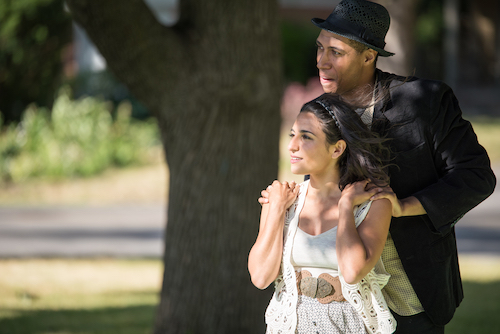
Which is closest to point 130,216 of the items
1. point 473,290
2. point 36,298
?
point 36,298

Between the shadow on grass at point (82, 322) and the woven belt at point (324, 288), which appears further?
the shadow on grass at point (82, 322)

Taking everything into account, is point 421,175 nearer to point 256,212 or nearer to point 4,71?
point 256,212

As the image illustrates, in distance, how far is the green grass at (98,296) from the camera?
18.6ft

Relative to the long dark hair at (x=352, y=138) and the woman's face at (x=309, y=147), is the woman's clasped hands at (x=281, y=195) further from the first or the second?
the long dark hair at (x=352, y=138)

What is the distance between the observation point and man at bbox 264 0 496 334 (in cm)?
234

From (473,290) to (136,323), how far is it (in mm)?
3476

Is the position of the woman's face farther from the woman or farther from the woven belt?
the woven belt

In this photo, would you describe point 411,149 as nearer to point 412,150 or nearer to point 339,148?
point 412,150

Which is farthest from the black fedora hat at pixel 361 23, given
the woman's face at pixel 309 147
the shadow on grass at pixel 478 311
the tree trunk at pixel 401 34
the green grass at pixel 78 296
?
the tree trunk at pixel 401 34

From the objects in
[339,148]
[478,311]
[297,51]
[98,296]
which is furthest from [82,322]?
[297,51]

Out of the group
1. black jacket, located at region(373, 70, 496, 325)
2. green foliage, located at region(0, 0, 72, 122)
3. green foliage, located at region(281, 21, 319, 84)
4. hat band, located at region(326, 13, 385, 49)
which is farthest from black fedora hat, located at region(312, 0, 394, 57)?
green foliage, located at region(281, 21, 319, 84)

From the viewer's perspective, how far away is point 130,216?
36.6ft

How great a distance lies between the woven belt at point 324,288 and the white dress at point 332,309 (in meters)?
0.02

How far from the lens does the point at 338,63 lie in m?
2.38
